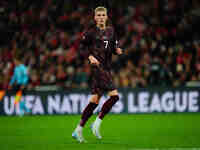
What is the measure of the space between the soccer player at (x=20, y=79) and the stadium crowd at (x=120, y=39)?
3.50ft

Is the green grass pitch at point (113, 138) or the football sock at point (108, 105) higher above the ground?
the football sock at point (108, 105)

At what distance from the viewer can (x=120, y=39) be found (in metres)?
20.2

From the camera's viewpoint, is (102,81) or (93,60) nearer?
(93,60)

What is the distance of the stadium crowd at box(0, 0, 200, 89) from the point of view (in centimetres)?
1798

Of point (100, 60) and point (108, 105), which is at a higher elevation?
point (100, 60)

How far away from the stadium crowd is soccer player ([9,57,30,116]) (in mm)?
1068

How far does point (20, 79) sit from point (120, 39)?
5.26m

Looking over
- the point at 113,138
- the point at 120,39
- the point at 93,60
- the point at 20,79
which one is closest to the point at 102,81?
the point at 93,60

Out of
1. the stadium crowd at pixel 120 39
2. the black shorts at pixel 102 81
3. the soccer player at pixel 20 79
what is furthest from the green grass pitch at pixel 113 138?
the stadium crowd at pixel 120 39

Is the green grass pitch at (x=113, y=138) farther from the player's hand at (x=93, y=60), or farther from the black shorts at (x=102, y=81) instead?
the player's hand at (x=93, y=60)

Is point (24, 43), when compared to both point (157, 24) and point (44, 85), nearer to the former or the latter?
point (44, 85)

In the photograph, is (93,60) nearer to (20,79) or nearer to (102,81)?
(102,81)

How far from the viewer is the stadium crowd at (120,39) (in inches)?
708

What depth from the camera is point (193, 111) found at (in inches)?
657
